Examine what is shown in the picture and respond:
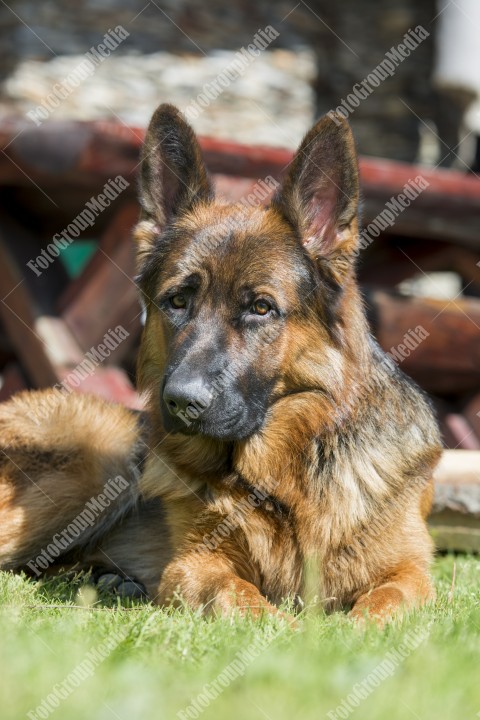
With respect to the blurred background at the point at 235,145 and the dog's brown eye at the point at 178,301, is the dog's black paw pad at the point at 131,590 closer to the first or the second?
the blurred background at the point at 235,145

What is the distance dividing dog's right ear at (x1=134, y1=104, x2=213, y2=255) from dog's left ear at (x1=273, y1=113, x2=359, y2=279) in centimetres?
48

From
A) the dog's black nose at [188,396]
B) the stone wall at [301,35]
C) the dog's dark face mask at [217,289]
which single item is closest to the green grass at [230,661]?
the dog's black nose at [188,396]

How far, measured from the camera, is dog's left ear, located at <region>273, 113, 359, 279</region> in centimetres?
397

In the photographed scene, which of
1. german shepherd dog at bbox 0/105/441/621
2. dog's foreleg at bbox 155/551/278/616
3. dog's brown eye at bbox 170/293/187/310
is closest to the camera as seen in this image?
dog's foreleg at bbox 155/551/278/616

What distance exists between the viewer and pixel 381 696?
234 centimetres

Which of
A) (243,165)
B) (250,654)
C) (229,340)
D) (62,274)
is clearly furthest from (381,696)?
(62,274)

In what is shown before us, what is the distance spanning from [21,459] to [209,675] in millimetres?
2736

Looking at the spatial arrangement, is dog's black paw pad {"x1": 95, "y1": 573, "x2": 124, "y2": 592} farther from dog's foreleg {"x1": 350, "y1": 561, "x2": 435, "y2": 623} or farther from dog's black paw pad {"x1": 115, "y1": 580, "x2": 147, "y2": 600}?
dog's foreleg {"x1": 350, "y1": 561, "x2": 435, "y2": 623}

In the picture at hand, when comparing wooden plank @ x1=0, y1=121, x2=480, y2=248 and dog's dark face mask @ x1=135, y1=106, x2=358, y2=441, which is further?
wooden plank @ x1=0, y1=121, x2=480, y2=248

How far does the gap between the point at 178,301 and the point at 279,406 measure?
71 cm

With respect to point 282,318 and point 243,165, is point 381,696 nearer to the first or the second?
point 282,318

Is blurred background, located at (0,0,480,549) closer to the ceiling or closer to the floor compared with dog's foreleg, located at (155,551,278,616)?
closer to the ceiling

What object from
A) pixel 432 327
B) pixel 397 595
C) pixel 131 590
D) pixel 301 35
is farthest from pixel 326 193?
pixel 301 35

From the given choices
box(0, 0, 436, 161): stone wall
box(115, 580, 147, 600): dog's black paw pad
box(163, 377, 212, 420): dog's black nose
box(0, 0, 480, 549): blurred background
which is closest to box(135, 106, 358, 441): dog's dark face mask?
box(163, 377, 212, 420): dog's black nose
